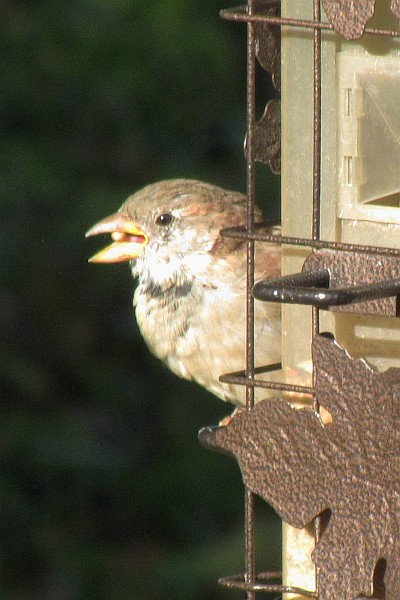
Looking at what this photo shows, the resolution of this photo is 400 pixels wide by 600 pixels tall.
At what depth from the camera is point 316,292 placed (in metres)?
2.18

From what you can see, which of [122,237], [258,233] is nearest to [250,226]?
[258,233]

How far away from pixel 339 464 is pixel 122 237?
3.51 feet

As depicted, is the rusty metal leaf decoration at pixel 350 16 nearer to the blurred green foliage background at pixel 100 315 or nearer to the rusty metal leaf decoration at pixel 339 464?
the rusty metal leaf decoration at pixel 339 464

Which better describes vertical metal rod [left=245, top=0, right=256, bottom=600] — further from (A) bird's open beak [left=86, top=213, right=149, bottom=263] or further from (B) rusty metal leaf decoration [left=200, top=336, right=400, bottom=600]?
(A) bird's open beak [left=86, top=213, right=149, bottom=263]

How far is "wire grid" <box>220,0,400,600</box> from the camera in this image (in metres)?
2.31

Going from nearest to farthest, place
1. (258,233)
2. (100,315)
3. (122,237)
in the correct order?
(258,233) → (122,237) → (100,315)

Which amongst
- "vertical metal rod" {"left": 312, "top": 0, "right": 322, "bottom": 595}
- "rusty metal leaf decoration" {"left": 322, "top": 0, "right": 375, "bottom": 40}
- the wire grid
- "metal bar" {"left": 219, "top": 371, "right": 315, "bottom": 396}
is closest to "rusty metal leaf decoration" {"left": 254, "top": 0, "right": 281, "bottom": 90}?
the wire grid

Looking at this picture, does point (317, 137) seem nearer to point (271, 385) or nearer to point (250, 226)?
point (250, 226)

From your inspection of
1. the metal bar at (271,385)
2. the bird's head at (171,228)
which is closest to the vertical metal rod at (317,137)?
the metal bar at (271,385)

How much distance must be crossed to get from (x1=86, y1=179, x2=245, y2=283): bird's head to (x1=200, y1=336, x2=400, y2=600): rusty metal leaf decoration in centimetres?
68

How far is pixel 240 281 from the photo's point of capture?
3051mm

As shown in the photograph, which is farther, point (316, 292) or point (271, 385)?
A: point (271, 385)

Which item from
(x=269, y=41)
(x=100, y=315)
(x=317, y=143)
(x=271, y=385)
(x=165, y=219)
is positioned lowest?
(x=100, y=315)

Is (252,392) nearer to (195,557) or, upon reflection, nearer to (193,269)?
(193,269)
